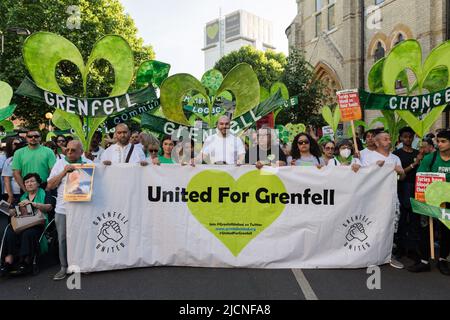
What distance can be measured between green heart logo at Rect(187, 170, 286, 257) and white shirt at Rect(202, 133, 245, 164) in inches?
31.1

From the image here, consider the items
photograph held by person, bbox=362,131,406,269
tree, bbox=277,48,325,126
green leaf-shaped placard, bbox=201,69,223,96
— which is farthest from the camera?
tree, bbox=277,48,325,126

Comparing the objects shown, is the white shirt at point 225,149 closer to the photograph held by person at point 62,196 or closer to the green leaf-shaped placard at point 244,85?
the photograph held by person at point 62,196

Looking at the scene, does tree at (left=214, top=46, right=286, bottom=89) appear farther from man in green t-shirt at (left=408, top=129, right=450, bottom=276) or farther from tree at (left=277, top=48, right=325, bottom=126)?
man in green t-shirt at (left=408, top=129, right=450, bottom=276)

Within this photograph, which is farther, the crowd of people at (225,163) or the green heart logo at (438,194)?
the crowd of people at (225,163)

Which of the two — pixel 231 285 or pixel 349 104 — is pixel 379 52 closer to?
pixel 349 104

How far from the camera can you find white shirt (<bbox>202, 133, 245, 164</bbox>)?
5.82 m

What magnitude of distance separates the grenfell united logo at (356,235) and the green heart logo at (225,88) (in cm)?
361

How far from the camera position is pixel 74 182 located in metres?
4.78

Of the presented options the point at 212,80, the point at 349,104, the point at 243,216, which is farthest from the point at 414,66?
the point at 212,80

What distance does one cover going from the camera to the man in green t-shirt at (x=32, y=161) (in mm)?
5941

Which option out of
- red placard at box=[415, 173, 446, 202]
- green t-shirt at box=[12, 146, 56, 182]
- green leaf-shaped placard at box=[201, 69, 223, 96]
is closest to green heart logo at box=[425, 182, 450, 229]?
red placard at box=[415, 173, 446, 202]

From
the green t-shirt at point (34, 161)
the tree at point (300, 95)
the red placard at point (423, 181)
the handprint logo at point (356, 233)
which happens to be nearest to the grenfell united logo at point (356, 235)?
the handprint logo at point (356, 233)

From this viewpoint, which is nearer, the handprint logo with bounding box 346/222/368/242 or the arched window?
the handprint logo with bounding box 346/222/368/242
